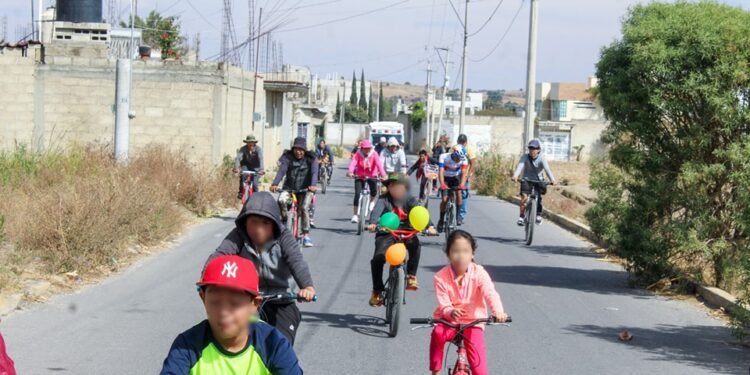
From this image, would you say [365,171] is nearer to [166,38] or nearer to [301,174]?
[301,174]

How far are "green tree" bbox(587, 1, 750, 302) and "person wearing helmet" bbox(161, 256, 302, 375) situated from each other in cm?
943

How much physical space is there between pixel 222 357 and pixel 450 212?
15.9 metres

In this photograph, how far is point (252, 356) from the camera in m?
3.97

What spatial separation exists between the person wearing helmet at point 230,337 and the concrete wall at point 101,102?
87.9 ft

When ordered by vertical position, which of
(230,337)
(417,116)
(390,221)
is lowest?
(390,221)

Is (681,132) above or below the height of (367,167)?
above

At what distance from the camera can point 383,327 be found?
10961 millimetres

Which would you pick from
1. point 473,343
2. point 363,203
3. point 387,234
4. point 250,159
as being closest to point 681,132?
point 387,234

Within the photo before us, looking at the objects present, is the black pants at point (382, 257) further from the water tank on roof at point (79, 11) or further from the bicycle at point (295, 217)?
the water tank on roof at point (79, 11)

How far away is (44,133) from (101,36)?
6389 millimetres

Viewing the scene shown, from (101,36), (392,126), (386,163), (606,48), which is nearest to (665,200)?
(606,48)

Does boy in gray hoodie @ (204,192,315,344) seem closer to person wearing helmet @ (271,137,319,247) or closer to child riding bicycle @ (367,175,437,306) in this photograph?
child riding bicycle @ (367,175,437,306)

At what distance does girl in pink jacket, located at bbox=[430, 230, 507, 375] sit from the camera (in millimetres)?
7137

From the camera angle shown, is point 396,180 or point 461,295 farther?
point 396,180
